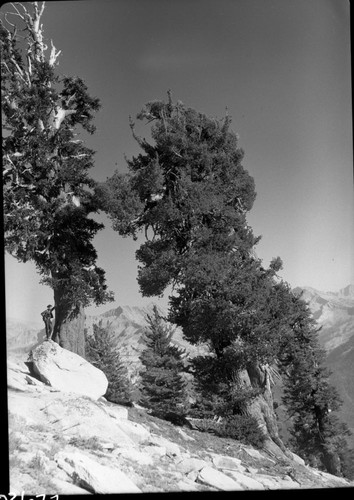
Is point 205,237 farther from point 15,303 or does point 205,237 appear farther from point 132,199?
point 15,303

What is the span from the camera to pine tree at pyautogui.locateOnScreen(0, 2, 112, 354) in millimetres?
8578

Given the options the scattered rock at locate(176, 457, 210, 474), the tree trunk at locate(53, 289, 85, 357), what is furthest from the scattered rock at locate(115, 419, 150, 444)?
the tree trunk at locate(53, 289, 85, 357)

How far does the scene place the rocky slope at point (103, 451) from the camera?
250 inches

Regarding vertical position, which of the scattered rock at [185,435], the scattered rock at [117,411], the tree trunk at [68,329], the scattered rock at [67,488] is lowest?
the scattered rock at [67,488]

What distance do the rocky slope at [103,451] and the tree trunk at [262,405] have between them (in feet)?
3.11

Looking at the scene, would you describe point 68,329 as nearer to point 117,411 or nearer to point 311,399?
point 117,411

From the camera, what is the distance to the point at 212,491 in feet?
21.7

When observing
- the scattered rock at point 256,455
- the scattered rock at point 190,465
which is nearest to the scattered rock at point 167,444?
the scattered rock at point 190,465

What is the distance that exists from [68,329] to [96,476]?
11.4 ft

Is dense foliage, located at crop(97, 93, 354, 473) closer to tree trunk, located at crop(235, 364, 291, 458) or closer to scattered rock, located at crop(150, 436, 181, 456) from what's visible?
tree trunk, located at crop(235, 364, 291, 458)

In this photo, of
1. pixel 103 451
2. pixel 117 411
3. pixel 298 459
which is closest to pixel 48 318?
pixel 117 411

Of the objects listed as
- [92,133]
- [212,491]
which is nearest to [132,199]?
[92,133]

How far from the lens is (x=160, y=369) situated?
38.7 ft

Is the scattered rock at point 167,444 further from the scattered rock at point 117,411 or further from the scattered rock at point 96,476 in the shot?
the scattered rock at point 96,476
